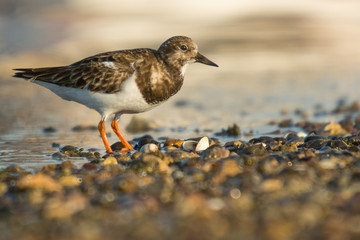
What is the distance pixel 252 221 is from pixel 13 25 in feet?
60.5

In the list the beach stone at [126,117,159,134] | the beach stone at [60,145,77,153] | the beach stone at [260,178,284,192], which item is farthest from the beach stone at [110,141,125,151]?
the beach stone at [260,178,284,192]

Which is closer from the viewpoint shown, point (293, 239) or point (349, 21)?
point (293, 239)

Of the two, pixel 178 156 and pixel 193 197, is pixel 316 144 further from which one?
pixel 193 197

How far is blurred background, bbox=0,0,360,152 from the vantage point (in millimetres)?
9906

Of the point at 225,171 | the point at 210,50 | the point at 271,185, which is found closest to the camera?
the point at 271,185

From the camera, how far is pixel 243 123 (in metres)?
8.89

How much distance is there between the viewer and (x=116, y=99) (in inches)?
245

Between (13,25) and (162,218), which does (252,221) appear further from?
(13,25)

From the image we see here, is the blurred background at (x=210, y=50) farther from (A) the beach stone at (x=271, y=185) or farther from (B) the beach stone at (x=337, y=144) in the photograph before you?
(A) the beach stone at (x=271, y=185)

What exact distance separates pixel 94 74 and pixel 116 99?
0.48 metres

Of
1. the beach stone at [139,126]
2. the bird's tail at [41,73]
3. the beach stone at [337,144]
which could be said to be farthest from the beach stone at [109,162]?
the beach stone at [139,126]

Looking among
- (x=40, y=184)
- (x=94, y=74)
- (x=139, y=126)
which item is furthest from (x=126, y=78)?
(x=139, y=126)

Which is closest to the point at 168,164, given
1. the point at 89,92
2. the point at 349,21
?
the point at 89,92

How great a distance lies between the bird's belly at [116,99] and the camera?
6148 mm
